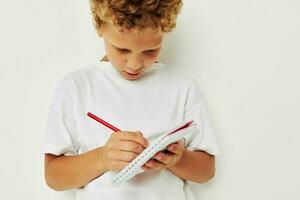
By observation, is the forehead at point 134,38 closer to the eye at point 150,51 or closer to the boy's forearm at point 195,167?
the eye at point 150,51

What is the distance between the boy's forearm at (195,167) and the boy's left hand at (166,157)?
8 centimetres

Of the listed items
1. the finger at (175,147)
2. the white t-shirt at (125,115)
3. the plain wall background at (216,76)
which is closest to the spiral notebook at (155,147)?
the finger at (175,147)

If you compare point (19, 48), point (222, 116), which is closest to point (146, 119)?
point (222, 116)

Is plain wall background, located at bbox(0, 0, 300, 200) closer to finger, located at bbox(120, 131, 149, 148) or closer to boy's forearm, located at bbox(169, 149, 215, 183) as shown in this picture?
boy's forearm, located at bbox(169, 149, 215, 183)

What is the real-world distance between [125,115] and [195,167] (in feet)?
0.56

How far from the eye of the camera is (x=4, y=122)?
115cm

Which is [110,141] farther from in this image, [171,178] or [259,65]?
[259,65]

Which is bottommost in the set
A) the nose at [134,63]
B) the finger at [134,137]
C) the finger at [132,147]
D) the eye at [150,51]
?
the finger at [132,147]

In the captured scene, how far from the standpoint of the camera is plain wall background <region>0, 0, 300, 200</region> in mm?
1149

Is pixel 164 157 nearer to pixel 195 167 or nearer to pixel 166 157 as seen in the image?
pixel 166 157

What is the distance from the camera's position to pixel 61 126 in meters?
1.02

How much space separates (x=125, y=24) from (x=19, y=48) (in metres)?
0.35

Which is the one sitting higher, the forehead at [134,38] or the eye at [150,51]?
the forehead at [134,38]

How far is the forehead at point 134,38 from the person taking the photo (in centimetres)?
93
